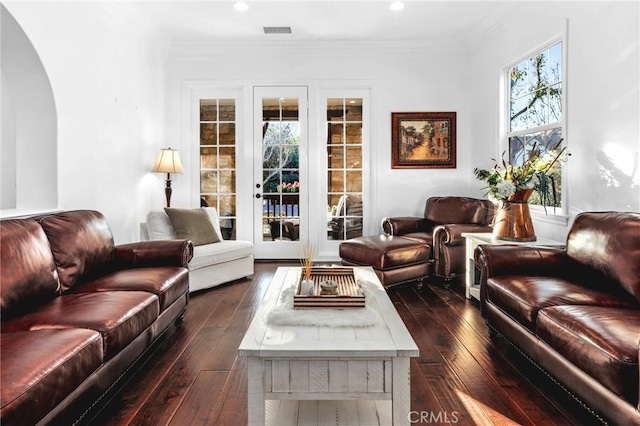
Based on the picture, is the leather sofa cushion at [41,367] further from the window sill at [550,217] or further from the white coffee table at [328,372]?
the window sill at [550,217]

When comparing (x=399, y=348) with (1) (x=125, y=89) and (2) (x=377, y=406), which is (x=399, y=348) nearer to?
(2) (x=377, y=406)

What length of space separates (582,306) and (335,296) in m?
1.17

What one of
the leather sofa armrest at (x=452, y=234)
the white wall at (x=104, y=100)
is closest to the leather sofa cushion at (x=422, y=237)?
the leather sofa armrest at (x=452, y=234)

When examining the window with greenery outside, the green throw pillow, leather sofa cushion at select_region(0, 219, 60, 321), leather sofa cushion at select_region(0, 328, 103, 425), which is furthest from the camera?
the green throw pillow

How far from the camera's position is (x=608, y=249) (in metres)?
2.26

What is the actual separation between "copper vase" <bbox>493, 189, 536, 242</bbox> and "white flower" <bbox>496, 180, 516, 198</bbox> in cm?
12

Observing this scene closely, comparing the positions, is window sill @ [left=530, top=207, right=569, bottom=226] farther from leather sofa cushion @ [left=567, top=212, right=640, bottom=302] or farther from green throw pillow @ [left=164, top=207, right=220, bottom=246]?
green throw pillow @ [left=164, top=207, right=220, bottom=246]

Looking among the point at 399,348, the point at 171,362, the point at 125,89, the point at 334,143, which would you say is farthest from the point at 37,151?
the point at 334,143

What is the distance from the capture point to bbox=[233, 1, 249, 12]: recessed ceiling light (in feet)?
13.5

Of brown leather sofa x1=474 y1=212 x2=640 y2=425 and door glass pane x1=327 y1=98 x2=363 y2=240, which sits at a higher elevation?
door glass pane x1=327 y1=98 x2=363 y2=240

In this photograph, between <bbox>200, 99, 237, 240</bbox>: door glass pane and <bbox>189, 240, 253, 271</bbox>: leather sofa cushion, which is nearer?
<bbox>189, 240, 253, 271</bbox>: leather sofa cushion

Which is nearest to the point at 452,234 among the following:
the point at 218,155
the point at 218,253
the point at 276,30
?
the point at 218,253

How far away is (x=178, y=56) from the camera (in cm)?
530

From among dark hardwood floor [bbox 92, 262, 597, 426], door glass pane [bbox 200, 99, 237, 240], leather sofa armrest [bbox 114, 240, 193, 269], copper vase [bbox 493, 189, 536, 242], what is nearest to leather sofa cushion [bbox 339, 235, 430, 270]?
dark hardwood floor [bbox 92, 262, 597, 426]
